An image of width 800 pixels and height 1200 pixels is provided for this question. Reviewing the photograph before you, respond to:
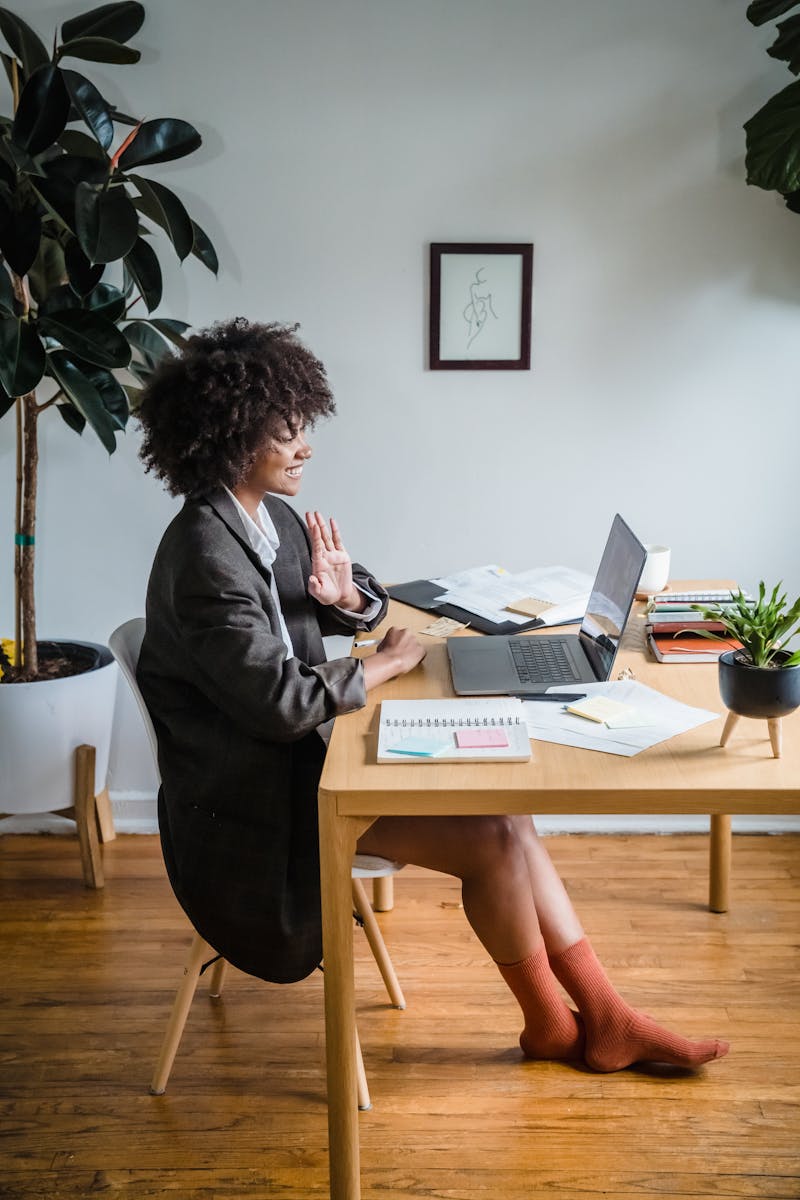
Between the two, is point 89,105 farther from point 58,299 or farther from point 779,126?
point 779,126

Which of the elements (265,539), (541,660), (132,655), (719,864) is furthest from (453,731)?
(719,864)

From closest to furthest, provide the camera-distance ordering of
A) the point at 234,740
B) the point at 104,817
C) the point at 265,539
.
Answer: the point at 234,740 < the point at 265,539 < the point at 104,817

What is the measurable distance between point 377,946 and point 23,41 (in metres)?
2.01

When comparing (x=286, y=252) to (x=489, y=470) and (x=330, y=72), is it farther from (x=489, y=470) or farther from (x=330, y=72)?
(x=489, y=470)

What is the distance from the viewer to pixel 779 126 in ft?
7.97

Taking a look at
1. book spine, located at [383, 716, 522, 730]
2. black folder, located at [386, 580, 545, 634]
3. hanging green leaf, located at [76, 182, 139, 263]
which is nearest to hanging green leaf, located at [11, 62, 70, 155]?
hanging green leaf, located at [76, 182, 139, 263]

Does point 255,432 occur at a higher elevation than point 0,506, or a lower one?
higher

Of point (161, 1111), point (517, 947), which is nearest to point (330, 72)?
point (517, 947)

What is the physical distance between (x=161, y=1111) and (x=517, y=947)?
69 cm

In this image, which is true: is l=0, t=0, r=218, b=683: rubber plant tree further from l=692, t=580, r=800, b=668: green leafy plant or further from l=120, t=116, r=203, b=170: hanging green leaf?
l=692, t=580, r=800, b=668: green leafy plant

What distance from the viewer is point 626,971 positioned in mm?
2314

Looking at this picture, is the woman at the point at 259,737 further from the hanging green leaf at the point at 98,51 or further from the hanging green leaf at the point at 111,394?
the hanging green leaf at the point at 98,51

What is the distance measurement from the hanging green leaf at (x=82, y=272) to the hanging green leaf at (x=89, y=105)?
24cm

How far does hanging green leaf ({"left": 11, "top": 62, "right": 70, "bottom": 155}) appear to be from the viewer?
216cm
